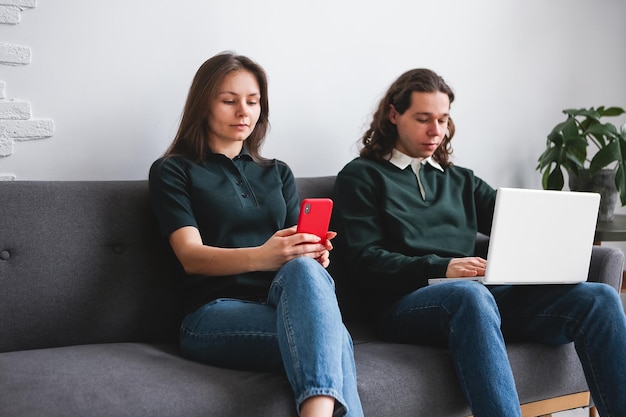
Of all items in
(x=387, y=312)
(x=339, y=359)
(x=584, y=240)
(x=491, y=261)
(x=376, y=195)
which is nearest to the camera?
(x=339, y=359)

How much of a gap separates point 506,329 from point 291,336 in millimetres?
836

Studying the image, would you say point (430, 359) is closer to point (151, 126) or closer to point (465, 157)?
point (151, 126)

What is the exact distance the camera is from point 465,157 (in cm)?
329

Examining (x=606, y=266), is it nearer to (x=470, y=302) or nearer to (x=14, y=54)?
(x=470, y=302)

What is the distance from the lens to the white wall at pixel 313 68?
2.36 m

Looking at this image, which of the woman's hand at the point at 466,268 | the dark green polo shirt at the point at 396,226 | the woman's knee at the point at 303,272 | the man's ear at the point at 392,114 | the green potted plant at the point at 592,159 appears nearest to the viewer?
the woman's knee at the point at 303,272

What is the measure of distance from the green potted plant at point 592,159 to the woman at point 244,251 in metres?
1.35

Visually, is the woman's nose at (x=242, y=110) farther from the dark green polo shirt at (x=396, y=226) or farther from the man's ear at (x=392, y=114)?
the man's ear at (x=392, y=114)

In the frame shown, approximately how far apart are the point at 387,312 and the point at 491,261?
0.42m

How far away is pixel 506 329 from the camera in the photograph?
7.52ft

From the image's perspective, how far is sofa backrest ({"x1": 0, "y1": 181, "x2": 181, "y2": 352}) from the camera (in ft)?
6.64

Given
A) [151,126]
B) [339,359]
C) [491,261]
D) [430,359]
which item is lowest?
[430,359]

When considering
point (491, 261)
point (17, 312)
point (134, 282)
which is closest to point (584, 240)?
point (491, 261)

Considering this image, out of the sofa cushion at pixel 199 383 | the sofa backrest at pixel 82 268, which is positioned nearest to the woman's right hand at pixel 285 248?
the sofa cushion at pixel 199 383
